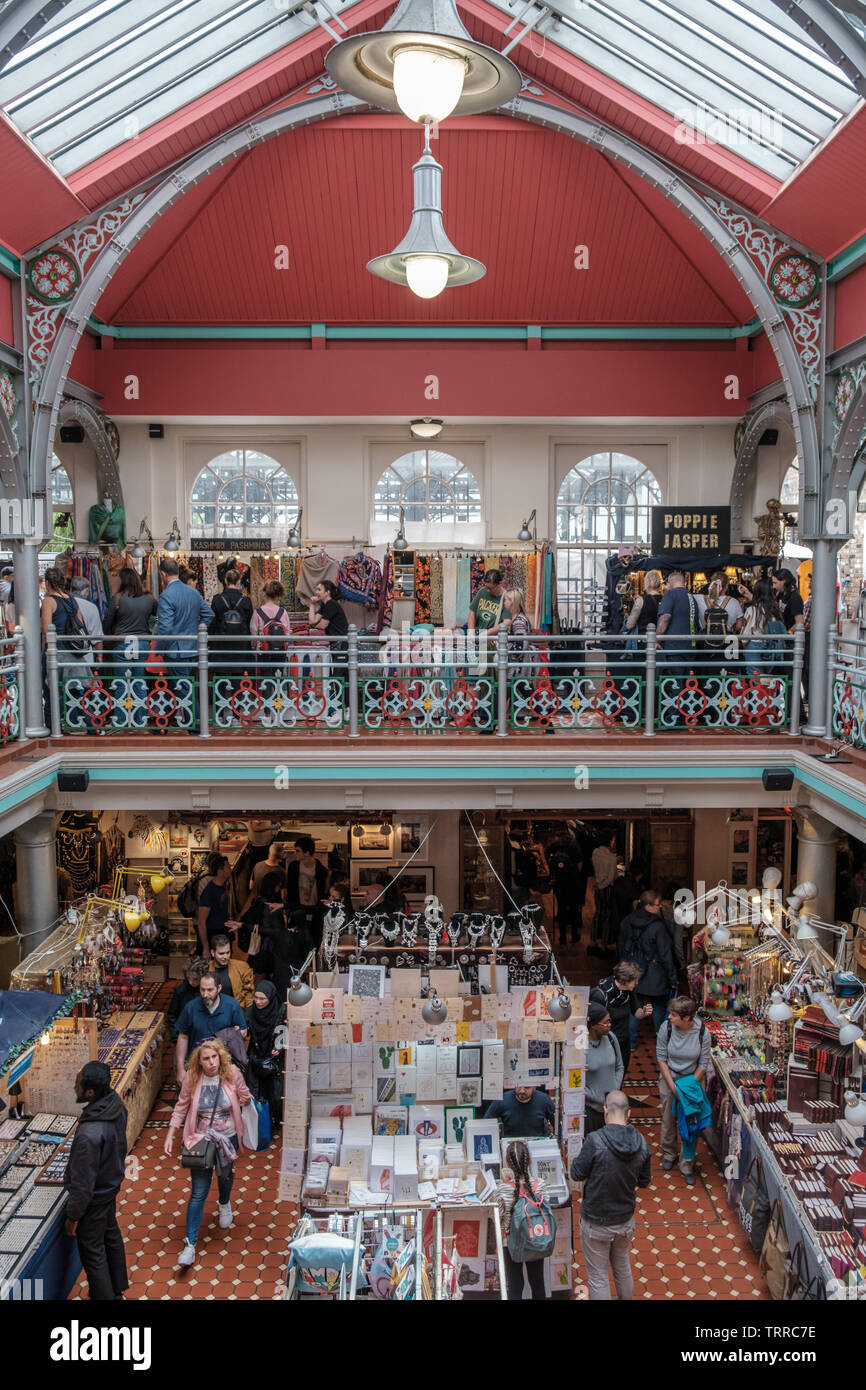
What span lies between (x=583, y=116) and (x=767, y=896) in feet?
23.1

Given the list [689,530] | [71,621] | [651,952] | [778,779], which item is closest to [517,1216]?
[651,952]

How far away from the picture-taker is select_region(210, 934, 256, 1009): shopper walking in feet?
28.3

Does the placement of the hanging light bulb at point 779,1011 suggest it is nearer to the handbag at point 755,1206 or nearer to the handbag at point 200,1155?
the handbag at point 755,1206

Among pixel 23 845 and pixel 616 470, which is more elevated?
pixel 616 470

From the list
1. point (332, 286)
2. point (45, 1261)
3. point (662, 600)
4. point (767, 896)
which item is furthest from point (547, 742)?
point (332, 286)

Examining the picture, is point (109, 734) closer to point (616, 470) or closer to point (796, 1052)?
point (796, 1052)

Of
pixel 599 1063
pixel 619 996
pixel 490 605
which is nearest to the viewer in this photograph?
pixel 599 1063

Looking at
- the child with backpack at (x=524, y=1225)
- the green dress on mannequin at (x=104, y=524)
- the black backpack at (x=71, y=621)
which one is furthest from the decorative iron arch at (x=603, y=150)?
the child with backpack at (x=524, y=1225)

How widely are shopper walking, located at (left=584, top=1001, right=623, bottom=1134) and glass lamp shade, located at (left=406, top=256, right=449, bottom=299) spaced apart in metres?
4.91

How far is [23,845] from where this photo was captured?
948cm

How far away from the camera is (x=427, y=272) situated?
19.5ft

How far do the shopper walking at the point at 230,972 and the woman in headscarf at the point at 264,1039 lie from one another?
0.37 m

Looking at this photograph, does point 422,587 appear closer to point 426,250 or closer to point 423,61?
point 426,250

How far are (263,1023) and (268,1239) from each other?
4.93ft
